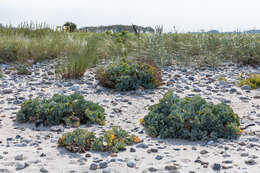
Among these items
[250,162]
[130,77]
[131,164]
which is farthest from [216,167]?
[130,77]

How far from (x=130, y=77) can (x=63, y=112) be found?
198cm

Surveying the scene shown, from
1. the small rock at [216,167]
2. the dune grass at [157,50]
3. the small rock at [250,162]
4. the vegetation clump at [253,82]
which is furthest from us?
the dune grass at [157,50]

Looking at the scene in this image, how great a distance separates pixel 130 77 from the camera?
628 centimetres

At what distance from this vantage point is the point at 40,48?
977 cm

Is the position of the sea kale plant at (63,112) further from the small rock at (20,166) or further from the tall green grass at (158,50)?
the tall green grass at (158,50)

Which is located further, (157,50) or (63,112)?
(157,50)

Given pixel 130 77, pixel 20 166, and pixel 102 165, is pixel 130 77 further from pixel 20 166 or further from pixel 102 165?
pixel 20 166

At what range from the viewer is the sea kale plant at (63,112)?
459cm

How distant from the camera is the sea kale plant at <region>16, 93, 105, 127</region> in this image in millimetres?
4586

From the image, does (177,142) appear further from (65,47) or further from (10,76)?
(65,47)

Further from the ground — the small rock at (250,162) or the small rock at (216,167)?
the small rock at (250,162)

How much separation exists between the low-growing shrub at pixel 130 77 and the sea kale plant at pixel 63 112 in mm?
1537

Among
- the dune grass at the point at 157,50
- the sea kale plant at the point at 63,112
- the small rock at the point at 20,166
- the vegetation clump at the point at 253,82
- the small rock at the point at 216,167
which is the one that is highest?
the dune grass at the point at 157,50

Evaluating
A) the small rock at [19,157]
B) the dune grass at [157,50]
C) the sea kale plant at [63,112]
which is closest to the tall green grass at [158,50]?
the dune grass at [157,50]
